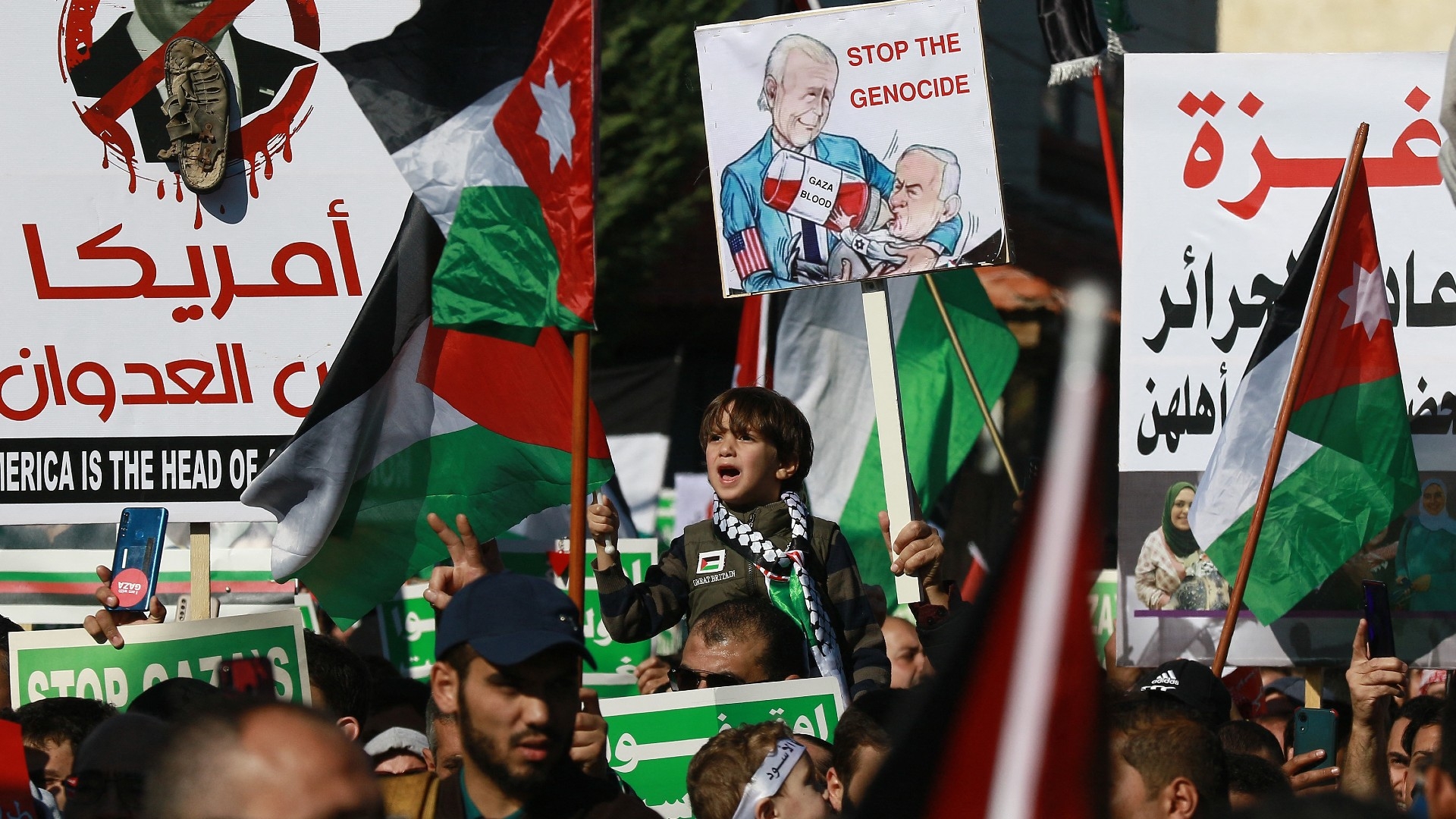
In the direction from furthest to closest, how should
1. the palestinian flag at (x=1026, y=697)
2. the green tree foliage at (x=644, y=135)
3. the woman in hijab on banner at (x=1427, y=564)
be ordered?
the green tree foliage at (x=644, y=135) → the woman in hijab on banner at (x=1427, y=564) → the palestinian flag at (x=1026, y=697)

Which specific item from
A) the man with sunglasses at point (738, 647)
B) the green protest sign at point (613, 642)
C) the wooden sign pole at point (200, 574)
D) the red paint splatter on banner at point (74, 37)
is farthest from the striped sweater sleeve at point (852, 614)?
the red paint splatter on banner at point (74, 37)

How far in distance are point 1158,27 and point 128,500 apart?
14834 mm

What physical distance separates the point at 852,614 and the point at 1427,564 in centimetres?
247

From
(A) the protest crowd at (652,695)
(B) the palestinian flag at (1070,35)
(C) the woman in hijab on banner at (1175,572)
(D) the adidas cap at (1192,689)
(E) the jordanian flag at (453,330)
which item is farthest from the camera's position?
(B) the palestinian flag at (1070,35)

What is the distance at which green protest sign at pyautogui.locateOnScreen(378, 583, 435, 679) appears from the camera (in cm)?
745

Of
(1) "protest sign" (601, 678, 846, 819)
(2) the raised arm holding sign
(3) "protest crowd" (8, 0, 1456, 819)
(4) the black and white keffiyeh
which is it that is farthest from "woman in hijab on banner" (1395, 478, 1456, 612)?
(1) "protest sign" (601, 678, 846, 819)

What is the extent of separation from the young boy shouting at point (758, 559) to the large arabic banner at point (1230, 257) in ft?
6.38

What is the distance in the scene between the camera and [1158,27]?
17906 millimetres

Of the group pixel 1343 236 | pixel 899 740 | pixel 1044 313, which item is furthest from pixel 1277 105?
pixel 1044 313

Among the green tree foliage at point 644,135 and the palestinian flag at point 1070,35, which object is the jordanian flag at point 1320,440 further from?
the green tree foliage at point 644,135

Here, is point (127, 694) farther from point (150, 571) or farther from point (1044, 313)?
point (1044, 313)

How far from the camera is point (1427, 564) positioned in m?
5.60

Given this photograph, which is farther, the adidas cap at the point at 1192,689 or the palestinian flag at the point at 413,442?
the palestinian flag at the point at 413,442

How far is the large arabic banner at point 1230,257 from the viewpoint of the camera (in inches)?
228
